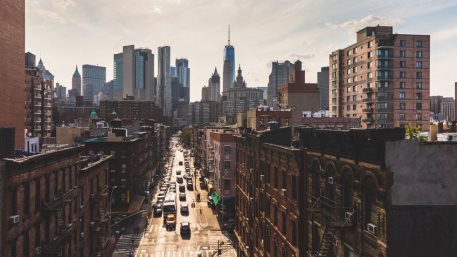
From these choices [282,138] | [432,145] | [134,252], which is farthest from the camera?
[134,252]

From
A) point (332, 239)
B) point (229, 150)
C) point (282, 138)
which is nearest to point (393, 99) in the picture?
point (229, 150)

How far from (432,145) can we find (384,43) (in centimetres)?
7755

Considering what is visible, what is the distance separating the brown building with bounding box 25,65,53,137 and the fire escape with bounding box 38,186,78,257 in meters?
95.0

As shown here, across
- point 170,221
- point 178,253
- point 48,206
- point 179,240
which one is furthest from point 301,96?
point 48,206

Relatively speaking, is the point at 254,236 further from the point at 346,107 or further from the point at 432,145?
the point at 346,107

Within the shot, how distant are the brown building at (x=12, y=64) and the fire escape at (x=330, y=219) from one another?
214 feet

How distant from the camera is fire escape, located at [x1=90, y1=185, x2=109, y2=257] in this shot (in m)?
45.2

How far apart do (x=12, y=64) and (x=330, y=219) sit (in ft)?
258

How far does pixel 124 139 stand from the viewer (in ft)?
278

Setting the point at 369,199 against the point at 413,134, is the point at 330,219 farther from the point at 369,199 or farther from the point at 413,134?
the point at 413,134

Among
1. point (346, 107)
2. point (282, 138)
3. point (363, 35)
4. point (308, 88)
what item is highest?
point (363, 35)

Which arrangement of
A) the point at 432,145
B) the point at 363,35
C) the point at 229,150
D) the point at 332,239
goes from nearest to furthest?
the point at 432,145, the point at 332,239, the point at 229,150, the point at 363,35

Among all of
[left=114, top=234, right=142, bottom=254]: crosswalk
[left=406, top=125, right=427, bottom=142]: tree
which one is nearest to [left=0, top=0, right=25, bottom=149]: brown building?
[left=114, top=234, right=142, bottom=254]: crosswalk

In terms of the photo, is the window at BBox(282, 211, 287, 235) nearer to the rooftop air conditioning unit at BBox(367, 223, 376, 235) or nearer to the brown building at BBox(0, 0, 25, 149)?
the rooftop air conditioning unit at BBox(367, 223, 376, 235)
